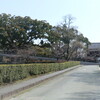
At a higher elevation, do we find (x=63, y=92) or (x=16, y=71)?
(x=16, y=71)

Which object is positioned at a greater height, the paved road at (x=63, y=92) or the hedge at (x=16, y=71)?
the hedge at (x=16, y=71)

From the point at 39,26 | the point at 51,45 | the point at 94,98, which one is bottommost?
the point at 94,98

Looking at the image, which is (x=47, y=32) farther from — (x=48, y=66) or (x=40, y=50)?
(x=48, y=66)

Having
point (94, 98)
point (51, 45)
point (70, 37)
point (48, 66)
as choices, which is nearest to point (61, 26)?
point (70, 37)

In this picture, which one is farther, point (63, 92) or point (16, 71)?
point (16, 71)

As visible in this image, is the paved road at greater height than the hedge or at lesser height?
lesser

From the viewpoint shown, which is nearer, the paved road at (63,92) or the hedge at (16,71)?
the paved road at (63,92)

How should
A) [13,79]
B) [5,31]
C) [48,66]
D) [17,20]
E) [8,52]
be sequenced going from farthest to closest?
[8,52]
[17,20]
[5,31]
[48,66]
[13,79]

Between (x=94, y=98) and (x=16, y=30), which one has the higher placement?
(x=16, y=30)

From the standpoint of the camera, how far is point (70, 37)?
68.0 m

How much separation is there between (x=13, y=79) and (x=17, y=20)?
132 feet

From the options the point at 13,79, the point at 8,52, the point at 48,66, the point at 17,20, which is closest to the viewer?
the point at 13,79

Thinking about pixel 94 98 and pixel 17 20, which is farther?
pixel 17 20

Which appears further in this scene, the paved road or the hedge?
the hedge
